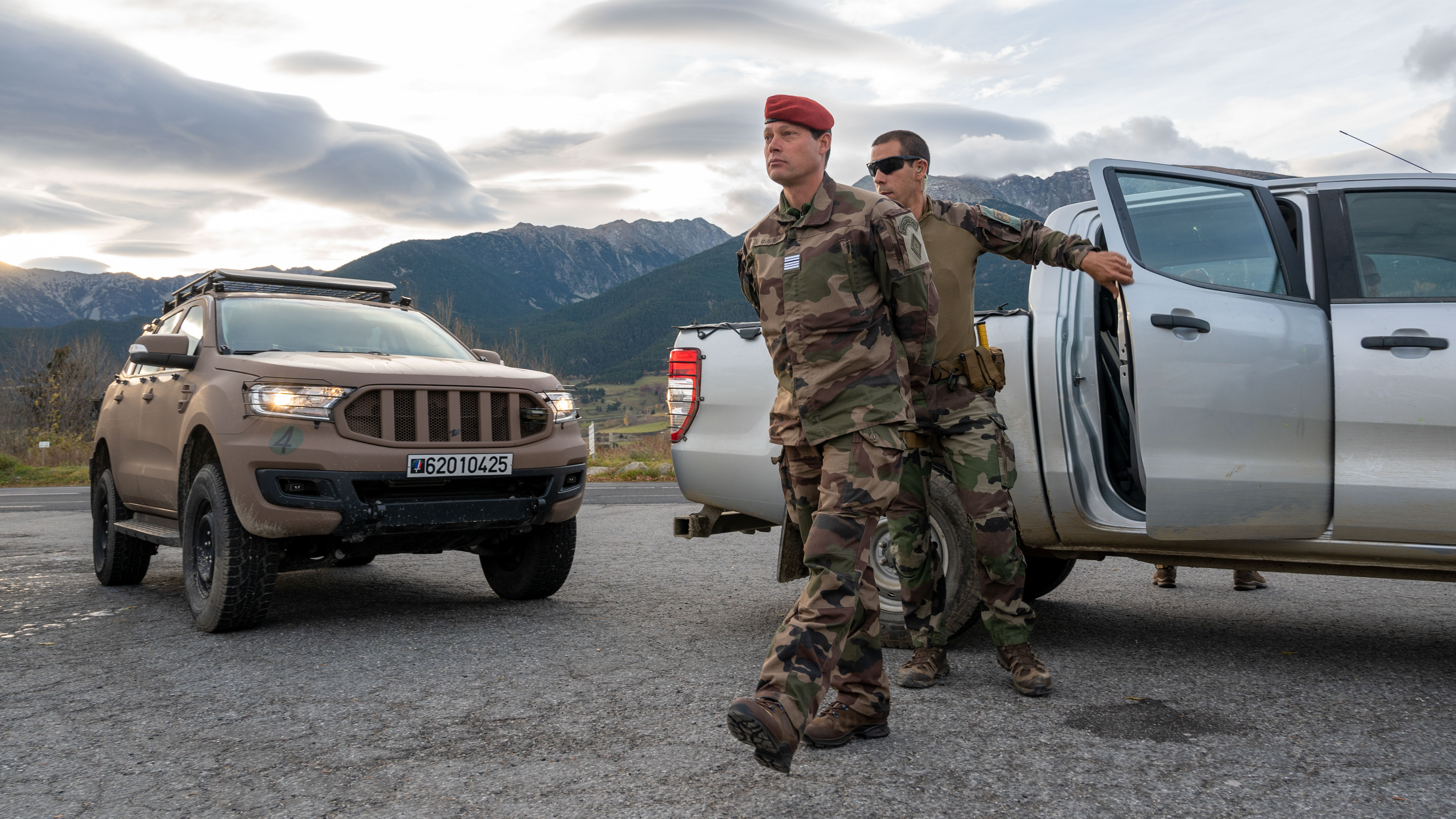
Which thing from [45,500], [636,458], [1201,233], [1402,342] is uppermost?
[1201,233]

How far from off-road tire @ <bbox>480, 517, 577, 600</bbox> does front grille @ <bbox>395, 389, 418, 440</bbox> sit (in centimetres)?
88

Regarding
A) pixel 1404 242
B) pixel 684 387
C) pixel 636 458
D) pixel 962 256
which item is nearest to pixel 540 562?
pixel 684 387

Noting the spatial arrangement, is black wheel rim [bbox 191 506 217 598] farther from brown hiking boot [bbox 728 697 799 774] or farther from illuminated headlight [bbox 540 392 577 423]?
brown hiking boot [bbox 728 697 799 774]

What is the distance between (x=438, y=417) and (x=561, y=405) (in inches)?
28.9

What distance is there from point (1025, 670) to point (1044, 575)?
1.75 m

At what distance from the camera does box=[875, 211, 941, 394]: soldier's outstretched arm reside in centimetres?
291

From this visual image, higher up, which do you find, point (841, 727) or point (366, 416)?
point (366, 416)

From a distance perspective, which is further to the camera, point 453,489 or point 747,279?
point 453,489

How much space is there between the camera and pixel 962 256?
3725 millimetres

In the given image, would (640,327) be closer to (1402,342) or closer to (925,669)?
(925,669)

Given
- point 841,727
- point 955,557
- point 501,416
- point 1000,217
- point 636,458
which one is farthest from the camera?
point 636,458

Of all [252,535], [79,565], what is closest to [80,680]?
[252,535]

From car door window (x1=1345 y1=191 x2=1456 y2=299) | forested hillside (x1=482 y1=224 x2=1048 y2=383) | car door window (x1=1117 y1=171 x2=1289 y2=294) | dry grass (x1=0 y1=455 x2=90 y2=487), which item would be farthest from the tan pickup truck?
forested hillside (x1=482 y1=224 x2=1048 y2=383)

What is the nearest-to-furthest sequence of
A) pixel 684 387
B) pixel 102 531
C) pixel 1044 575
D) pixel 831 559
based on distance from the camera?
pixel 831 559, pixel 684 387, pixel 1044 575, pixel 102 531
